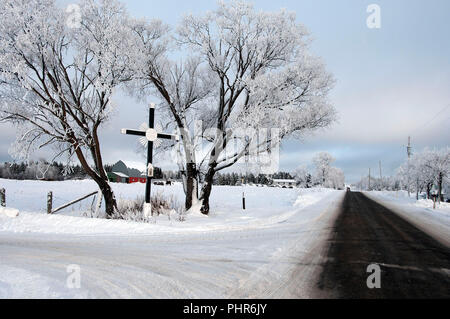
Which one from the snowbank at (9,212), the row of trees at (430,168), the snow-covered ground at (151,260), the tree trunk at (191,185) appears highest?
the row of trees at (430,168)

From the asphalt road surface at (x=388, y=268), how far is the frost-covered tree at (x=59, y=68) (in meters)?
9.67

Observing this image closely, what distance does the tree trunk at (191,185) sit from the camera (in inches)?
509

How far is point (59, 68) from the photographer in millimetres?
11086

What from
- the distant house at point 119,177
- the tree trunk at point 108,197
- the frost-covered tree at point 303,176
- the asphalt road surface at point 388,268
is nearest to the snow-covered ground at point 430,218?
the asphalt road surface at point 388,268

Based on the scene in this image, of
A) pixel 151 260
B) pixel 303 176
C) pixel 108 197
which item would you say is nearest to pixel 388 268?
pixel 151 260

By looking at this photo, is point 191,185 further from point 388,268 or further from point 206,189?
point 388,268

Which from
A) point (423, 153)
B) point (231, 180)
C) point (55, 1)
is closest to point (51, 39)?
point (55, 1)

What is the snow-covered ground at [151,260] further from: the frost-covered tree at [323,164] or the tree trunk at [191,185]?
the frost-covered tree at [323,164]

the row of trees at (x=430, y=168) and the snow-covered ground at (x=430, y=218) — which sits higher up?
the row of trees at (x=430, y=168)

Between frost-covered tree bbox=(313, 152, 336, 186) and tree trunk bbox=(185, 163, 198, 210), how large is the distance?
77.3m

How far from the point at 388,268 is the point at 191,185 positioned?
984 centimetres

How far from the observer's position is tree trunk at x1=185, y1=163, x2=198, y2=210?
42.4 feet

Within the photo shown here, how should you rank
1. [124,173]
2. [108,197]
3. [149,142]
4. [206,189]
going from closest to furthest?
[149,142] < [108,197] < [206,189] < [124,173]
